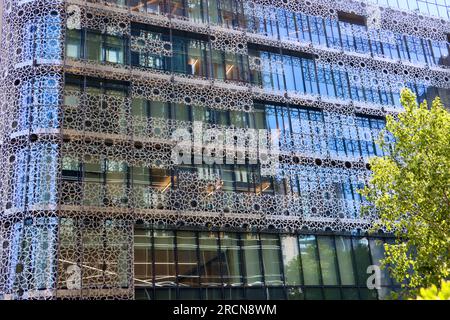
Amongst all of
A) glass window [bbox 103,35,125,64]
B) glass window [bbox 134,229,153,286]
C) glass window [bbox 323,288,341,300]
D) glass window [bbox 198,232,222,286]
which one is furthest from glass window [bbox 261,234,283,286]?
glass window [bbox 103,35,125,64]

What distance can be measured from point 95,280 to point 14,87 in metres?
8.32

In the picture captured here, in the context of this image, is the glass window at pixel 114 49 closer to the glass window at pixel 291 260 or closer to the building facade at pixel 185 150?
the building facade at pixel 185 150

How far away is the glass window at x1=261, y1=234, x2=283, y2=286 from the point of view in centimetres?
2573

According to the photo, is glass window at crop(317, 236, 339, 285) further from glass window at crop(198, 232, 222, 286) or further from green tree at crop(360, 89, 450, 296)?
green tree at crop(360, 89, 450, 296)

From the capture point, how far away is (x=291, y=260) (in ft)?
86.9

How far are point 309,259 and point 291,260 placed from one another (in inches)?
37.3

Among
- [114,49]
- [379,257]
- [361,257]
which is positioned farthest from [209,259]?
[114,49]

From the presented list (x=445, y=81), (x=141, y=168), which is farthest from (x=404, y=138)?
(x=445, y=81)

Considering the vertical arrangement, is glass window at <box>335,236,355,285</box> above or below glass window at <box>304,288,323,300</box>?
above

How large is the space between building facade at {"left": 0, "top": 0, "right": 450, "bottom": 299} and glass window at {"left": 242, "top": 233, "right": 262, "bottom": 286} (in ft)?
0.15

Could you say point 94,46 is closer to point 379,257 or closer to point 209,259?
point 209,259

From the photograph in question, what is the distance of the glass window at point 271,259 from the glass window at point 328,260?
7.11ft
